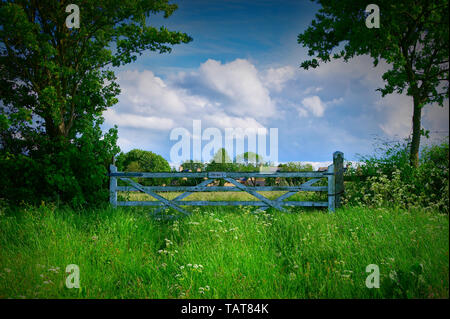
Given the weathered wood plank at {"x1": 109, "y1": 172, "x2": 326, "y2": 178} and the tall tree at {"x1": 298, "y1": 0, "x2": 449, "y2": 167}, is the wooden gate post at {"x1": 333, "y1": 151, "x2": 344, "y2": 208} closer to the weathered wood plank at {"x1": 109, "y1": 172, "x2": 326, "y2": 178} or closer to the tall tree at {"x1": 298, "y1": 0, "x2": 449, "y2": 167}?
the weathered wood plank at {"x1": 109, "y1": 172, "x2": 326, "y2": 178}

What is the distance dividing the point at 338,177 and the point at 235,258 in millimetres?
5307

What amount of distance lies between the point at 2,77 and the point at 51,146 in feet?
16.2

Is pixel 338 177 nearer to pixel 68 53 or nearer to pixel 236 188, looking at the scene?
pixel 236 188

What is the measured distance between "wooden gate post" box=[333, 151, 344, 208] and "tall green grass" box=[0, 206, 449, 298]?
218cm

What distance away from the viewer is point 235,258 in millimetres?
4000

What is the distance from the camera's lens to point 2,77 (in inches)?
407

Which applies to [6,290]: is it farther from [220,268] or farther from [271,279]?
[271,279]

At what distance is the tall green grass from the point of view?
3035 mm

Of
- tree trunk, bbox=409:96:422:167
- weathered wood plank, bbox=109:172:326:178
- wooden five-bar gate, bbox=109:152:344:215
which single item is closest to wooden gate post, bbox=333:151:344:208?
wooden five-bar gate, bbox=109:152:344:215

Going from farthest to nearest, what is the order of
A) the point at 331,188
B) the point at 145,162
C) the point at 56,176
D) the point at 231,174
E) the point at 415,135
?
the point at 145,162, the point at 415,135, the point at 331,188, the point at 231,174, the point at 56,176

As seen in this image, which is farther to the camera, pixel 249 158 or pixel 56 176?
pixel 249 158

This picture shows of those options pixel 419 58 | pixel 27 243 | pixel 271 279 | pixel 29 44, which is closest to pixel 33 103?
pixel 29 44

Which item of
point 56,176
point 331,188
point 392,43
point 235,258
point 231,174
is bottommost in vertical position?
point 235,258

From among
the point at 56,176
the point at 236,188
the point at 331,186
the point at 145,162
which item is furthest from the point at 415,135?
the point at 145,162
